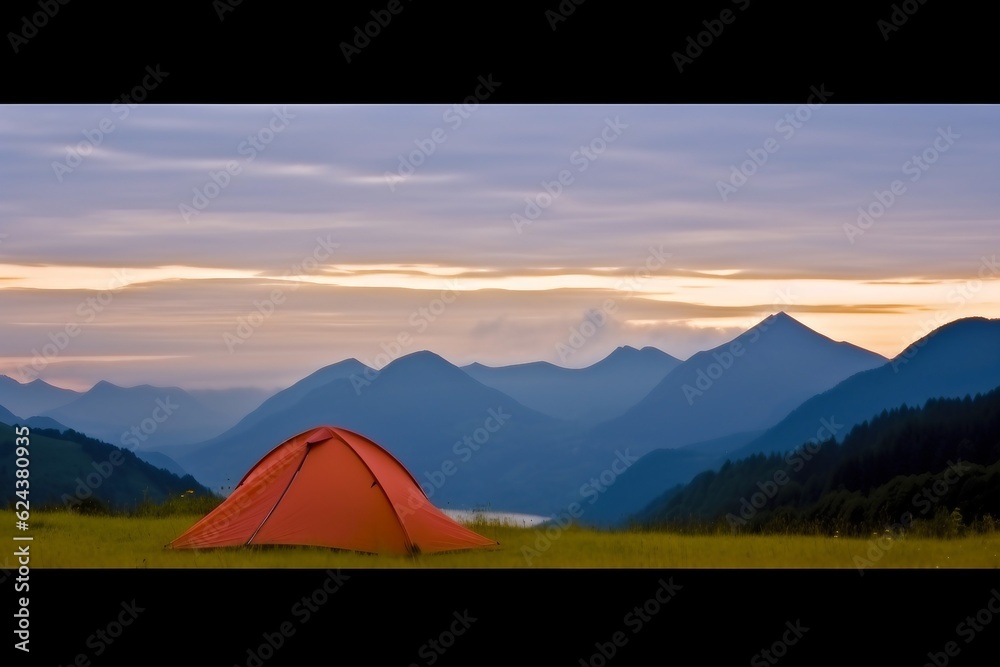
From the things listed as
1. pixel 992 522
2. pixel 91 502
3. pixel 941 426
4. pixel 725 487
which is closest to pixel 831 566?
pixel 992 522

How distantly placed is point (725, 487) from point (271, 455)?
1819cm

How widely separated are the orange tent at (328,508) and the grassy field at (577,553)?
0.71 feet

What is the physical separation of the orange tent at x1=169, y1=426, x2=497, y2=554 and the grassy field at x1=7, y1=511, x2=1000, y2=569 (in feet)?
0.71

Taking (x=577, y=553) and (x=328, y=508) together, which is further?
(x=577, y=553)

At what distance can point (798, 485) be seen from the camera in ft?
72.9

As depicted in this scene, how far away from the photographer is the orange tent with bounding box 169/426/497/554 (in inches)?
537

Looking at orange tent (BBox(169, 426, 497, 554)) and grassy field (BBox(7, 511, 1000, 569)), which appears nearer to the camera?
grassy field (BBox(7, 511, 1000, 569))

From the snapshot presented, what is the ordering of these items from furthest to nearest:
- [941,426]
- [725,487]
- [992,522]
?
[725,487], [941,426], [992,522]

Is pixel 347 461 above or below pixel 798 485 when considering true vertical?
above

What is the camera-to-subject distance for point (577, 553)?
14.7m

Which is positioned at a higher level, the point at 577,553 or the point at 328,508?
the point at 328,508

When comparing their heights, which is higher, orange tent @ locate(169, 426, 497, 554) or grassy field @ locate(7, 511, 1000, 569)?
orange tent @ locate(169, 426, 497, 554)

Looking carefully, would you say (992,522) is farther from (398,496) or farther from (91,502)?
(91,502)

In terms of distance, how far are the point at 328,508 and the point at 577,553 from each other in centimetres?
386
